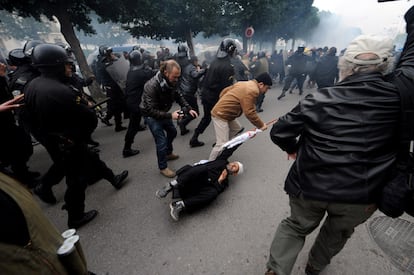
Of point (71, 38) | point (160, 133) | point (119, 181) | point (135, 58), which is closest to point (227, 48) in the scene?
point (135, 58)

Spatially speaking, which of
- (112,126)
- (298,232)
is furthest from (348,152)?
(112,126)

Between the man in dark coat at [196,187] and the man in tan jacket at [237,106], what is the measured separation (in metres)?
0.51

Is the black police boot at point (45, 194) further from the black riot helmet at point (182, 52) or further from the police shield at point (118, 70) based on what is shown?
the black riot helmet at point (182, 52)

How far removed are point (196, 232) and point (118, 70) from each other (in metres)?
4.26

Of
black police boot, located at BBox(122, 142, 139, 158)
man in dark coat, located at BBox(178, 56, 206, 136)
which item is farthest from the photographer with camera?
man in dark coat, located at BBox(178, 56, 206, 136)

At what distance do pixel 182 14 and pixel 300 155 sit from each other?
1198 centimetres

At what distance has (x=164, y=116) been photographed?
299 centimetres

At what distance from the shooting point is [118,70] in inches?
197

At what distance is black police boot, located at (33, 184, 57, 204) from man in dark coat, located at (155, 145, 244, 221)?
5.36ft

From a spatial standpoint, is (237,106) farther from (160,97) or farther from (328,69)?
(328,69)

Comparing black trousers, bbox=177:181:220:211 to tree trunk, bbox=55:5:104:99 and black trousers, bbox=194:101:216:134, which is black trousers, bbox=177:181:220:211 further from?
tree trunk, bbox=55:5:104:99

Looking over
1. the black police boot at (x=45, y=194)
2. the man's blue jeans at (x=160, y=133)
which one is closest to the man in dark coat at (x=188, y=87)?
the man's blue jeans at (x=160, y=133)

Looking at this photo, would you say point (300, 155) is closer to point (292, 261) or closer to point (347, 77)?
point (347, 77)

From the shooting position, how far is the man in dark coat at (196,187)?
8.32ft
